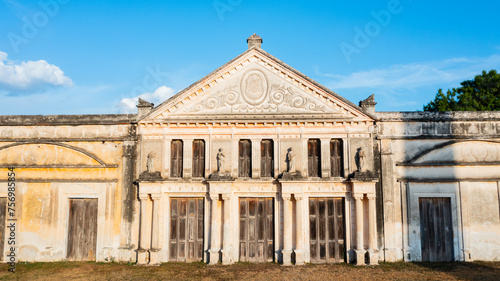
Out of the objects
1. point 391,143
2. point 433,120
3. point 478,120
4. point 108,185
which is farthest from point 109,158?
point 478,120

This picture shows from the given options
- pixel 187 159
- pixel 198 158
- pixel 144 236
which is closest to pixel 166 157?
pixel 187 159

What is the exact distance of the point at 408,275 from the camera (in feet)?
48.1

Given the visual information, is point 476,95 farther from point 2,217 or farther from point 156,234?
point 2,217

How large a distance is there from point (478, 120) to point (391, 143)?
4.22 meters

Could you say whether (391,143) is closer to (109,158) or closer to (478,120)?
(478,120)

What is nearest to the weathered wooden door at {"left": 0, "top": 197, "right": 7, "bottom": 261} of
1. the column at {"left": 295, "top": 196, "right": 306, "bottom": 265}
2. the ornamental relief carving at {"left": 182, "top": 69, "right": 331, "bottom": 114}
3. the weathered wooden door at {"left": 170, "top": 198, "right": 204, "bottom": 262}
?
the weathered wooden door at {"left": 170, "top": 198, "right": 204, "bottom": 262}

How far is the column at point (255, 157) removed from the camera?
17.7 meters

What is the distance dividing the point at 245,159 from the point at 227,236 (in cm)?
370

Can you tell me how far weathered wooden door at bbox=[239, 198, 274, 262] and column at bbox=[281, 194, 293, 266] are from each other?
689mm

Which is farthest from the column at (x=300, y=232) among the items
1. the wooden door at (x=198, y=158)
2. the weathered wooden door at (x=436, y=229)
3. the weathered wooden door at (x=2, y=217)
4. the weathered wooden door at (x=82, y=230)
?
the weathered wooden door at (x=2, y=217)

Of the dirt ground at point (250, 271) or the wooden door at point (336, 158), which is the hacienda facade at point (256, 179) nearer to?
the wooden door at point (336, 158)

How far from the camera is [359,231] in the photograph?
55.0 ft

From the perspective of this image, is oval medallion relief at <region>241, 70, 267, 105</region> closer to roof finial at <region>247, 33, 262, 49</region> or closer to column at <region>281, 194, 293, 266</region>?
roof finial at <region>247, 33, 262, 49</region>

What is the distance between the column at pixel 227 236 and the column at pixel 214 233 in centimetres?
33
